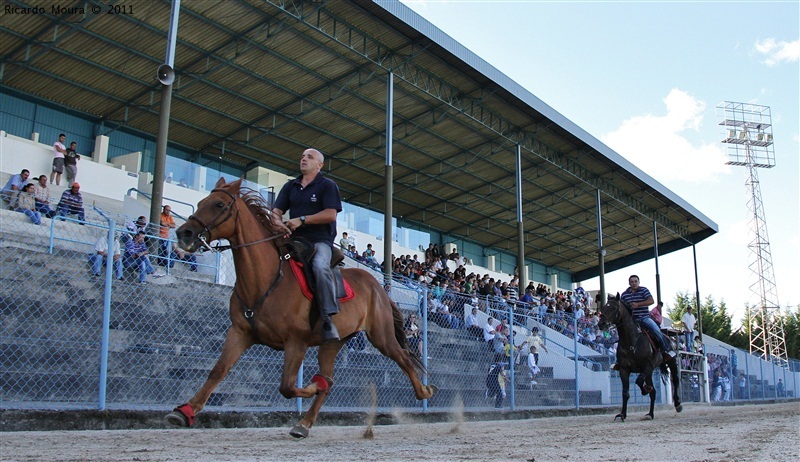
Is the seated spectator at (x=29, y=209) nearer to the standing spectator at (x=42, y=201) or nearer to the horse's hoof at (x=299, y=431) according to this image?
the standing spectator at (x=42, y=201)

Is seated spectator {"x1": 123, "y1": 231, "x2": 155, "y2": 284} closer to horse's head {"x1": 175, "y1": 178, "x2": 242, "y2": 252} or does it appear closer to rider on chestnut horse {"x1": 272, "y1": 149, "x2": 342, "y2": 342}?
rider on chestnut horse {"x1": 272, "y1": 149, "x2": 342, "y2": 342}

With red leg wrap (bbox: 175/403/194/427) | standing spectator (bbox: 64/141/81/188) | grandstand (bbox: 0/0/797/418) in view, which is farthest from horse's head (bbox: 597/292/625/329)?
standing spectator (bbox: 64/141/81/188)

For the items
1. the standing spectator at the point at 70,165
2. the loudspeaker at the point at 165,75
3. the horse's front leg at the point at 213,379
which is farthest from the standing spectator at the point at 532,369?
the standing spectator at the point at 70,165

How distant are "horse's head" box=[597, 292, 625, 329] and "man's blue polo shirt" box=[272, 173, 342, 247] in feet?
24.9

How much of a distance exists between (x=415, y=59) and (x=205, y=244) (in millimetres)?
20100

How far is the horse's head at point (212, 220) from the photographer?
18.3ft

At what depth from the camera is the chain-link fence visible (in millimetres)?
9055

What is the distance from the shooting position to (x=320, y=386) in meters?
6.68

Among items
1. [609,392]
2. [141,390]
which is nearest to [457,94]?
[609,392]

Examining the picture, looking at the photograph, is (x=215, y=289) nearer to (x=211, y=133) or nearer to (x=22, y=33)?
(x=22, y=33)

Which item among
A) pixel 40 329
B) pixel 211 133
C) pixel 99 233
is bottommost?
pixel 40 329

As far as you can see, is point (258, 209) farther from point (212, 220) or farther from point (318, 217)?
point (212, 220)

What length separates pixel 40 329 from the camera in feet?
30.6

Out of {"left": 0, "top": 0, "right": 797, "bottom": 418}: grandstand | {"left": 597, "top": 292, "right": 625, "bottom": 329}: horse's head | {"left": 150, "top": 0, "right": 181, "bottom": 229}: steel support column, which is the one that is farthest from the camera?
{"left": 150, "top": 0, "right": 181, "bottom": 229}: steel support column
